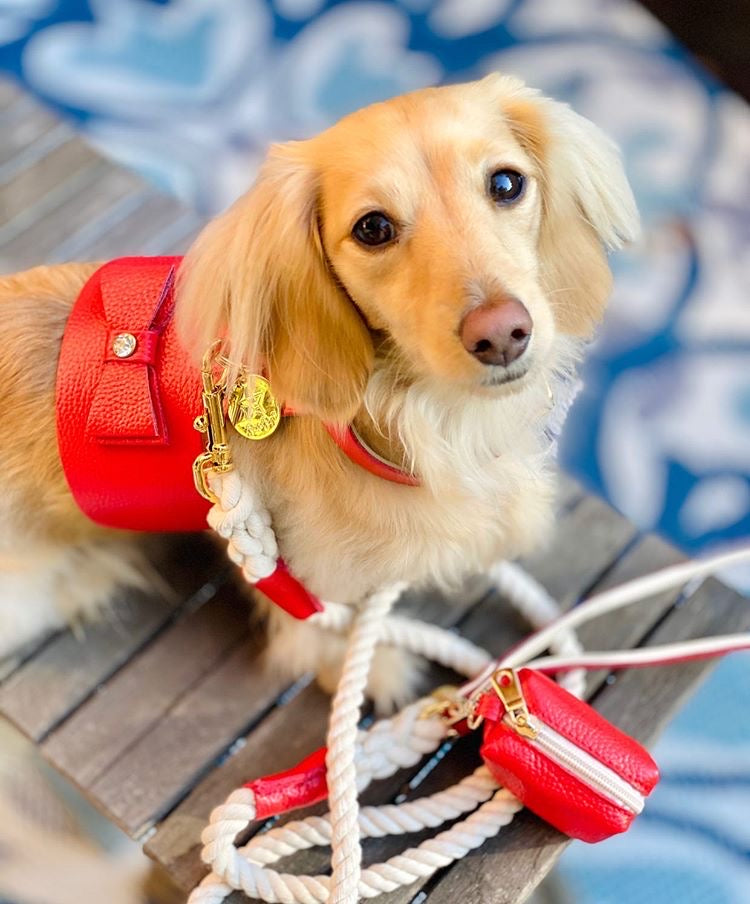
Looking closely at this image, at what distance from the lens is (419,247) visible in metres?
0.93

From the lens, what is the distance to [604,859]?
1465 millimetres

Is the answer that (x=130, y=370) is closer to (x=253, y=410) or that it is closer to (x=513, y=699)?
(x=253, y=410)

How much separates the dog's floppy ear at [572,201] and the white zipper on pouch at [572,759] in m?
0.49

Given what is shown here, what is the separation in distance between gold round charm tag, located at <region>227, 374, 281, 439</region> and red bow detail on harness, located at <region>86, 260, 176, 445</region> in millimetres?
112

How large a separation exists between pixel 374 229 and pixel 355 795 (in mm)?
713

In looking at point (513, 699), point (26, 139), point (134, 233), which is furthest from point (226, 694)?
point (26, 139)

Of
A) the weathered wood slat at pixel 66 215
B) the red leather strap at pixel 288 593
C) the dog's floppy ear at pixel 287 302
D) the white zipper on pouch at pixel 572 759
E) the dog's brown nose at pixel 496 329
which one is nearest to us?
the dog's brown nose at pixel 496 329

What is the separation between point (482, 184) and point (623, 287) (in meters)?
1.17

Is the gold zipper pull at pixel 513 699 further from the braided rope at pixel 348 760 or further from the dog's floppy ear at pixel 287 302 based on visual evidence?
the dog's floppy ear at pixel 287 302

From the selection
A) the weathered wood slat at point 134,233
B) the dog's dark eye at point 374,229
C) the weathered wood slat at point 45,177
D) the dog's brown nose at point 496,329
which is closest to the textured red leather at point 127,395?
the dog's dark eye at point 374,229

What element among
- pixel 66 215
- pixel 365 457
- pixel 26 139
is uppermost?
pixel 26 139

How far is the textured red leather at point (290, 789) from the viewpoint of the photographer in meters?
1.18

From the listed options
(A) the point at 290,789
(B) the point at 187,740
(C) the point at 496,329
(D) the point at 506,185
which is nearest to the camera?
(C) the point at 496,329

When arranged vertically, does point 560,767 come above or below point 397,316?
below
